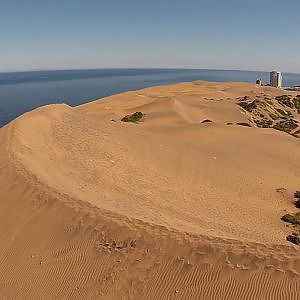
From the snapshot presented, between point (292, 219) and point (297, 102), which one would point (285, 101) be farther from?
point (292, 219)

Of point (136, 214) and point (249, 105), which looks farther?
point (249, 105)

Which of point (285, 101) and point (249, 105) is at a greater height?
point (249, 105)

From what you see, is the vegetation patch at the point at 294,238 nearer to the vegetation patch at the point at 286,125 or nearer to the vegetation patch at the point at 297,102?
the vegetation patch at the point at 286,125

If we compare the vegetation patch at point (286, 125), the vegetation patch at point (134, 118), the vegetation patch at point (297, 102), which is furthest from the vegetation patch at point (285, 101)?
the vegetation patch at point (134, 118)

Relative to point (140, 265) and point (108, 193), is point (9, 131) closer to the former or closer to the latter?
point (108, 193)

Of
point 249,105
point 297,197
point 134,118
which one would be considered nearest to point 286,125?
point 249,105

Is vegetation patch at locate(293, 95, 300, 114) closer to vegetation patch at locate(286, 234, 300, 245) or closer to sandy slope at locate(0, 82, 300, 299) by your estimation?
sandy slope at locate(0, 82, 300, 299)

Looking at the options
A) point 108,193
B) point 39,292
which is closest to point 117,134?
point 108,193

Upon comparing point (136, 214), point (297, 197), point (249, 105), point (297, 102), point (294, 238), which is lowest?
point (297, 102)
